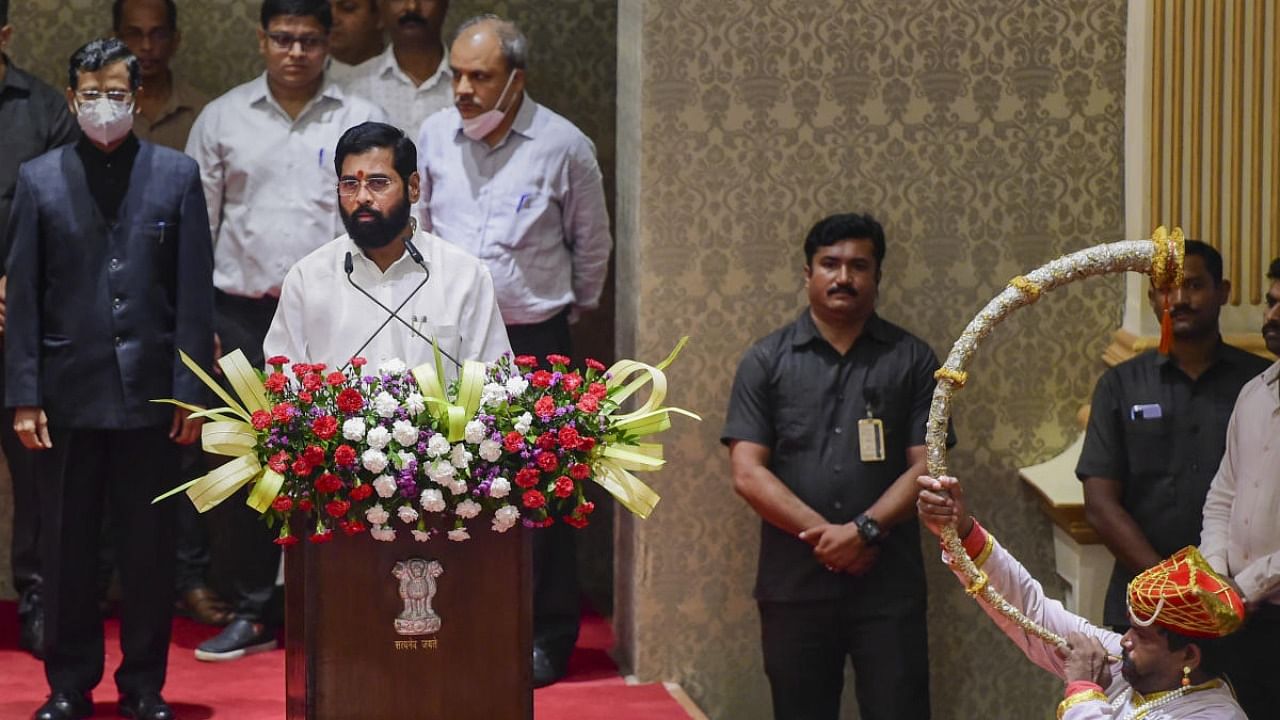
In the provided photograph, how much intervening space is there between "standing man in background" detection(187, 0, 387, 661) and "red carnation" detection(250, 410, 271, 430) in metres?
2.02

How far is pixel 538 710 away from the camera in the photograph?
639 centimetres

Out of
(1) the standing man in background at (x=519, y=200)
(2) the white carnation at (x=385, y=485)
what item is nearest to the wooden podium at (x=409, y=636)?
(2) the white carnation at (x=385, y=485)

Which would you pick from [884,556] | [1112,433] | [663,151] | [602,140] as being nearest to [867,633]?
[884,556]

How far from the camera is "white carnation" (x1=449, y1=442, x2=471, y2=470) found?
486 centimetres

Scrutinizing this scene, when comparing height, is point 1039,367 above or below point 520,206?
below

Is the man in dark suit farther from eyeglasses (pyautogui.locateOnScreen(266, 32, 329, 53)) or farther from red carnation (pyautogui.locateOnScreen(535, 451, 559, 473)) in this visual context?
red carnation (pyautogui.locateOnScreen(535, 451, 559, 473))

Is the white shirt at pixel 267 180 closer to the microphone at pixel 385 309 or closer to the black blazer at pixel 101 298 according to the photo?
the black blazer at pixel 101 298

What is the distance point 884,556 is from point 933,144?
1439 mm

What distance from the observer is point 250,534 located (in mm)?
6914

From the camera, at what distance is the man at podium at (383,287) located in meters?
5.41

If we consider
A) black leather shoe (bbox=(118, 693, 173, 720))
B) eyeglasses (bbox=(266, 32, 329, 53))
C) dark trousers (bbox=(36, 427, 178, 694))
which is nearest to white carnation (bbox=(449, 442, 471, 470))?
dark trousers (bbox=(36, 427, 178, 694))

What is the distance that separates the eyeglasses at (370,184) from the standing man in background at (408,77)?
75.3 inches

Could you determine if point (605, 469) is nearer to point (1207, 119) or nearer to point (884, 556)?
point (884, 556)

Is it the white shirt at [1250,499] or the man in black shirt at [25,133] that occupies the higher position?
the man in black shirt at [25,133]
